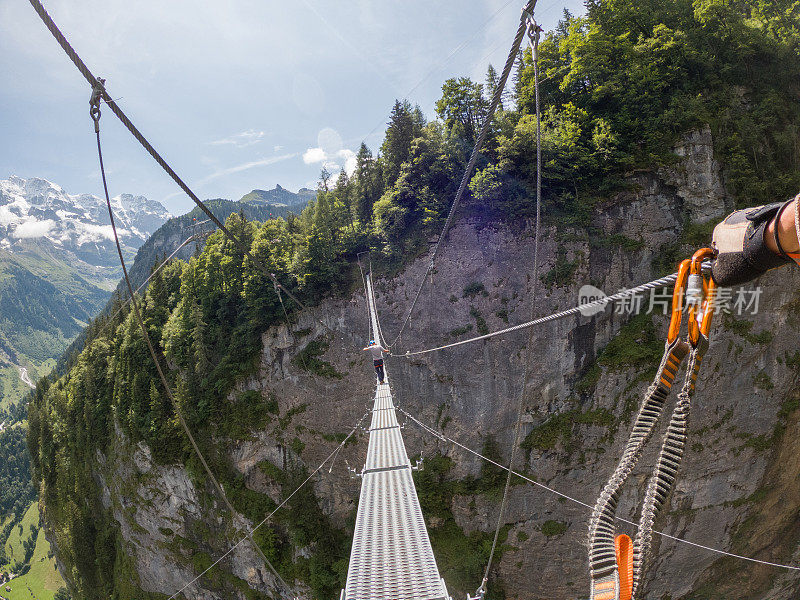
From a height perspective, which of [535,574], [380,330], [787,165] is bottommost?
[535,574]

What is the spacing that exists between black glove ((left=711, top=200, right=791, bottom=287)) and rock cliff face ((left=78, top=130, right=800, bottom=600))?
542 inches

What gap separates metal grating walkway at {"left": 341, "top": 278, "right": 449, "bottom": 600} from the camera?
17.6 ft

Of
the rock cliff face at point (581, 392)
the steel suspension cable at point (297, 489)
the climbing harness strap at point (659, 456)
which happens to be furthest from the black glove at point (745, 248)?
the steel suspension cable at point (297, 489)

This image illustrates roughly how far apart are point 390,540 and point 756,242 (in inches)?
268

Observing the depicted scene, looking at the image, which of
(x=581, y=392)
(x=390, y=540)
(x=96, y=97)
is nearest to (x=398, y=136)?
(x=581, y=392)

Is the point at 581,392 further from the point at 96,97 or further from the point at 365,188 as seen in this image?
the point at 96,97

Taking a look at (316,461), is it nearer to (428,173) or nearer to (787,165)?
(428,173)

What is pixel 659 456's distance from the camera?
77.7 inches

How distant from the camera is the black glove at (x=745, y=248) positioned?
70.2 inches

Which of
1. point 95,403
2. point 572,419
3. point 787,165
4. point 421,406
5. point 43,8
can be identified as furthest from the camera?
point 95,403

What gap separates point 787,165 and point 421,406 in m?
18.3

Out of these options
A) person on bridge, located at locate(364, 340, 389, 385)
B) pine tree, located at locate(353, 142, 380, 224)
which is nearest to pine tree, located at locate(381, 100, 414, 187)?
pine tree, located at locate(353, 142, 380, 224)

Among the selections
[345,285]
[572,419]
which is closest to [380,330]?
[345,285]

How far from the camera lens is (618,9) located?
55.4ft
